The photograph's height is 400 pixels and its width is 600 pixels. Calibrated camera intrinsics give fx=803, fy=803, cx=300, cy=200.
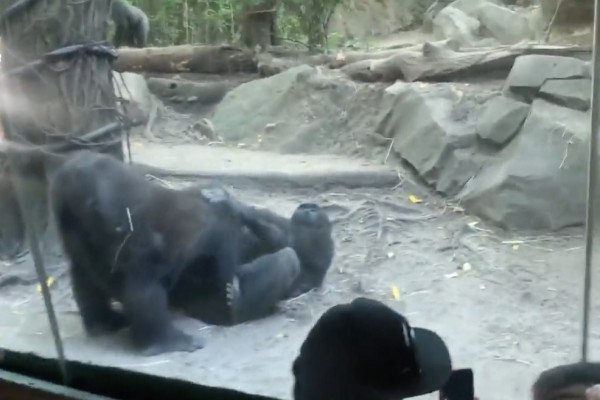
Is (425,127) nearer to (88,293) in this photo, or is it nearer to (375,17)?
(375,17)

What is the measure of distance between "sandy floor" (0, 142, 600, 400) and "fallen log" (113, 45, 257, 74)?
19 cm

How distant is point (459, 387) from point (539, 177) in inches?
36.9

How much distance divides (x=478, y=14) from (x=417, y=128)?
56 cm

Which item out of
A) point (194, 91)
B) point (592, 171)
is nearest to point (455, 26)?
point (592, 171)

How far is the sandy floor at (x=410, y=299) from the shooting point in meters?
1.32

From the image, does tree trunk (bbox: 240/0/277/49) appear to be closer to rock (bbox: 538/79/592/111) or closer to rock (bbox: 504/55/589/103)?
rock (bbox: 504/55/589/103)

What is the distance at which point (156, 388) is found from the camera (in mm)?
1160

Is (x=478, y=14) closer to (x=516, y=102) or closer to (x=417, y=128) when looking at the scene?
(x=516, y=102)

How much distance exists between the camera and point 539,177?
1.75 metres

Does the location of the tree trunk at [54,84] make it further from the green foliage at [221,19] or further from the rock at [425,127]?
the rock at [425,127]

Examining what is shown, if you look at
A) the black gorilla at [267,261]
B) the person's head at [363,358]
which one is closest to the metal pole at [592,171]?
the person's head at [363,358]

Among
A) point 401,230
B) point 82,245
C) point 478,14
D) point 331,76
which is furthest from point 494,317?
point 82,245

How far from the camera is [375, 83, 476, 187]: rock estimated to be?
5.97 feet

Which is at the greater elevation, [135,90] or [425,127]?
[135,90]
